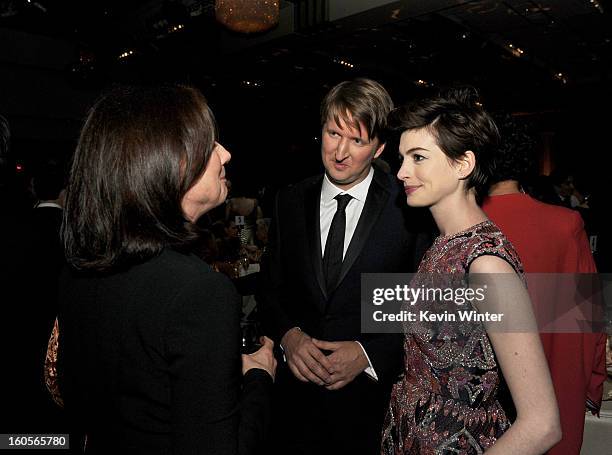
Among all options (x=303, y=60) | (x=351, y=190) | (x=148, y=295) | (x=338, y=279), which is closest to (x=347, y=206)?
(x=351, y=190)

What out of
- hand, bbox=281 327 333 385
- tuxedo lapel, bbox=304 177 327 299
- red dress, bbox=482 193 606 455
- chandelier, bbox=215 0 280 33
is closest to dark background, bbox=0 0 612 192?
chandelier, bbox=215 0 280 33

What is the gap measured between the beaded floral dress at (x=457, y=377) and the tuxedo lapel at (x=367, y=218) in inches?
19.8

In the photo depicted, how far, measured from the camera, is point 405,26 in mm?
6137

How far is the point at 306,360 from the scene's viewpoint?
5.94 feet

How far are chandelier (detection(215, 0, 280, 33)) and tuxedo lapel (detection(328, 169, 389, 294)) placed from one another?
231 centimetres

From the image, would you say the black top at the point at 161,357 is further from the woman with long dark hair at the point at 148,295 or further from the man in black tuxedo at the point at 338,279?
the man in black tuxedo at the point at 338,279

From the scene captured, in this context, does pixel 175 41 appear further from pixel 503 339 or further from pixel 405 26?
pixel 503 339

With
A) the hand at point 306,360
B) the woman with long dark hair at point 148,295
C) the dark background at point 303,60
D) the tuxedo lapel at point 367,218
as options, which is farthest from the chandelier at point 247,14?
the woman with long dark hair at point 148,295

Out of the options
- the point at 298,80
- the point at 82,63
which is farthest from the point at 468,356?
the point at 298,80

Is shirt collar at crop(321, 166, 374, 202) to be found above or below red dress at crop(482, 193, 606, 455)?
above

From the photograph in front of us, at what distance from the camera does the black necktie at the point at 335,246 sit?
192cm

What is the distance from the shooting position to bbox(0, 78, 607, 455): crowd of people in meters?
0.93

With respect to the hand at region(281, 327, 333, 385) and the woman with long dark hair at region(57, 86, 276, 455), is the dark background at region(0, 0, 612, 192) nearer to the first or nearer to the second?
the hand at region(281, 327, 333, 385)

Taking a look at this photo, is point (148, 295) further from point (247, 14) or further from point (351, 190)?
point (247, 14)
